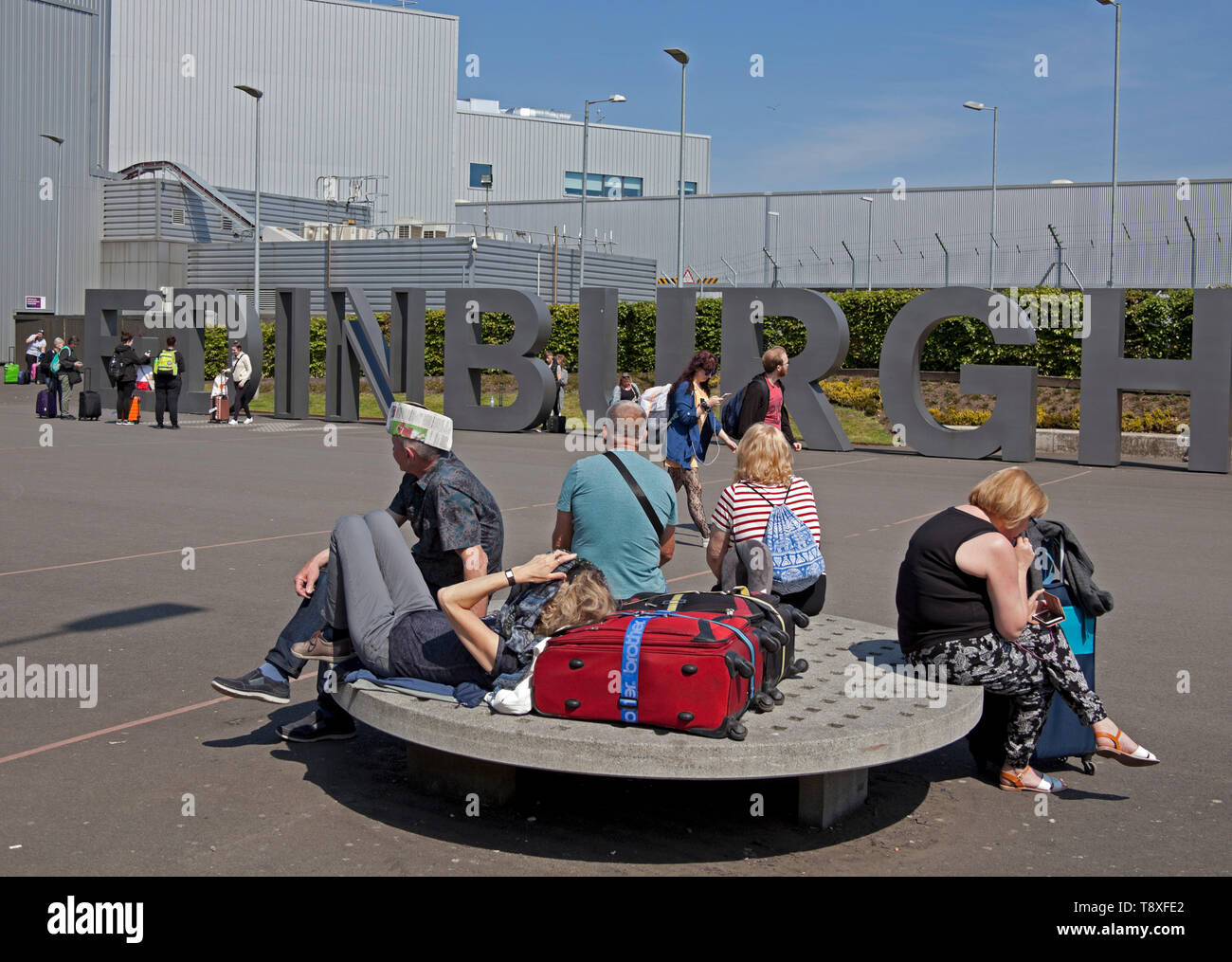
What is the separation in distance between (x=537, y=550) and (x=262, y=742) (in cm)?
555

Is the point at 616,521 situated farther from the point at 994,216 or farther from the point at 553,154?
the point at 553,154

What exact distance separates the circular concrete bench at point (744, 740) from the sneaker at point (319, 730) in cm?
66

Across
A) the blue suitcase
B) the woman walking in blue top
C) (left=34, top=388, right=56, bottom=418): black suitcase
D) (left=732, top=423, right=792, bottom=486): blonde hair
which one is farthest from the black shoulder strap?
(left=34, top=388, right=56, bottom=418): black suitcase

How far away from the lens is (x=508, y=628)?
4945 mm

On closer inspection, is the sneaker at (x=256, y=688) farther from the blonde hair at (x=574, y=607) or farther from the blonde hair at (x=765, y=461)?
the blonde hair at (x=765, y=461)

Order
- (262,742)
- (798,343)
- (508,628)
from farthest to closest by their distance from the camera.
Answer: (798,343)
(262,742)
(508,628)

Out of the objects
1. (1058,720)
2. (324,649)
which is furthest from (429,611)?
(1058,720)

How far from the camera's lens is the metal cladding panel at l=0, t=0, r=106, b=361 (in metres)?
46.4

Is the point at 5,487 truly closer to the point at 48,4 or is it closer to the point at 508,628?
the point at 508,628

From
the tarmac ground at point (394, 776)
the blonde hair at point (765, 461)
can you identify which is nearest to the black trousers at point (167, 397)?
the tarmac ground at point (394, 776)

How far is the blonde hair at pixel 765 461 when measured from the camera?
6.72 meters

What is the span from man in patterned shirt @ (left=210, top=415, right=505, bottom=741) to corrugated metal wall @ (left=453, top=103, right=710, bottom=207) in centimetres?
6707

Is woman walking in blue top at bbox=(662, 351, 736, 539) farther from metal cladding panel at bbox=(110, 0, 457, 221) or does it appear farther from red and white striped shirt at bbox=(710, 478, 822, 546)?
metal cladding panel at bbox=(110, 0, 457, 221)
